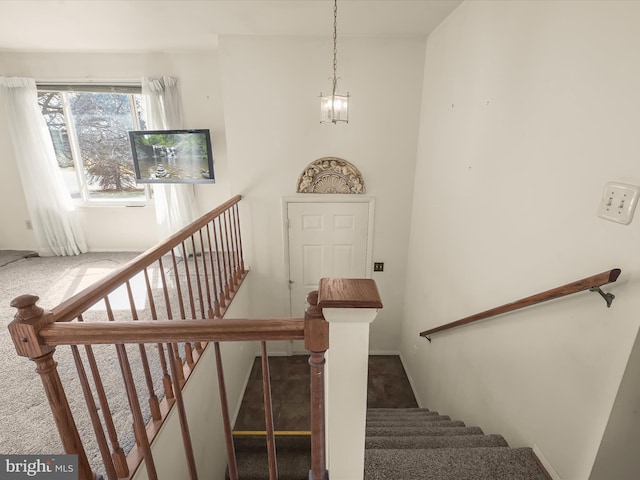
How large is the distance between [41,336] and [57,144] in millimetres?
4529

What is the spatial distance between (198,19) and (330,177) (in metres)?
1.88

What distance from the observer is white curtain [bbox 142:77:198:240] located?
3.70 metres

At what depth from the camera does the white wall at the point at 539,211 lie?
1.07 metres

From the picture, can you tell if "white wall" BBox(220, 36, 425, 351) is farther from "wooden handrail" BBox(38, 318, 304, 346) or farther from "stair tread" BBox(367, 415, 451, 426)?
"wooden handrail" BBox(38, 318, 304, 346)

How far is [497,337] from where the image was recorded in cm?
181

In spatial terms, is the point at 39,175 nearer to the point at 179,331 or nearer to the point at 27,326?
the point at 27,326

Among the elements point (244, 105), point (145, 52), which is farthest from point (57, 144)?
point (244, 105)

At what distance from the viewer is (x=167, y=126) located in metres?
3.79

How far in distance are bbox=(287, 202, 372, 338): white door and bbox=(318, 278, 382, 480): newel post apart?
2.67m

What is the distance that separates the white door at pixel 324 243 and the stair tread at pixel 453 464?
7.39 ft

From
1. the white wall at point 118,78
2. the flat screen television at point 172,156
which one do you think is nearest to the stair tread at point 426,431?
the flat screen television at point 172,156

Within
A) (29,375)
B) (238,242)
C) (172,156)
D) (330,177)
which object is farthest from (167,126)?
(29,375)

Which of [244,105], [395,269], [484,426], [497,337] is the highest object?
[244,105]

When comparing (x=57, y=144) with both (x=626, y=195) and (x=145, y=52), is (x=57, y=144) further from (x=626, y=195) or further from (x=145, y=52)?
(x=626, y=195)
